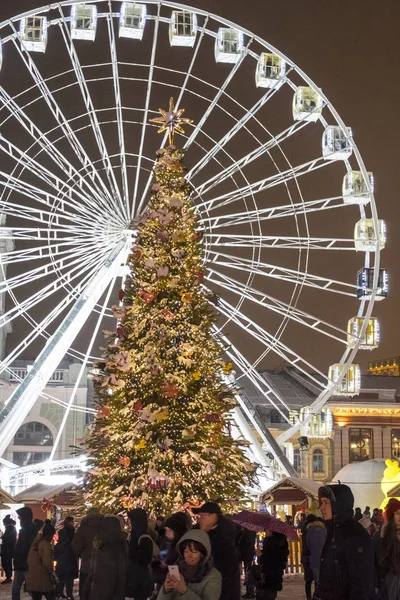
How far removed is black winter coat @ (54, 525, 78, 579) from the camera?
1432 centimetres

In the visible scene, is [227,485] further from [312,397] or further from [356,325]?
[312,397]

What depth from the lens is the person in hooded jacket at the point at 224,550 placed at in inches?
292

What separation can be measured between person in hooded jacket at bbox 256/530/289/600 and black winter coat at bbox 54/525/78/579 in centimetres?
443

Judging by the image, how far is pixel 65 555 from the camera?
47.0ft

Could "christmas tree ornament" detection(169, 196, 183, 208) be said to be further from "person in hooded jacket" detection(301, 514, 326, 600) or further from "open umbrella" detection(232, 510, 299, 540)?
"open umbrella" detection(232, 510, 299, 540)

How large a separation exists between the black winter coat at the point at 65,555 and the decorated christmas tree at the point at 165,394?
2.25ft

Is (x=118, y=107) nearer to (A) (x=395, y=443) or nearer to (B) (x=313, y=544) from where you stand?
(B) (x=313, y=544)

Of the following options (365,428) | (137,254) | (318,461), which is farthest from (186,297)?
(365,428)

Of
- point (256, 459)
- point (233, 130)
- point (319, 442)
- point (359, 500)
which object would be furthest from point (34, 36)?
point (319, 442)

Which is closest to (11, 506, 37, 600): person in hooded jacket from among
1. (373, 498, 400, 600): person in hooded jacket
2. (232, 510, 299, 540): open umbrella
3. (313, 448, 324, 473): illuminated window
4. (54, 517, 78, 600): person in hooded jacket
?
(54, 517, 78, 600): person in hooded jacket

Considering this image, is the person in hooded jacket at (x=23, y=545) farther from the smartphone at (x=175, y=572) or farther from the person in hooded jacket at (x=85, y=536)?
the smartphone at (x=175, y=572)

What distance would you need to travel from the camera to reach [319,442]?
55156mm

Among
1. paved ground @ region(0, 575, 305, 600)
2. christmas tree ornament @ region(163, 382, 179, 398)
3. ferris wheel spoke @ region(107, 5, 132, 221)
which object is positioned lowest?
paved ground @ region(0, 575, 305, 600)

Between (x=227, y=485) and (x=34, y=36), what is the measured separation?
1592 cm
